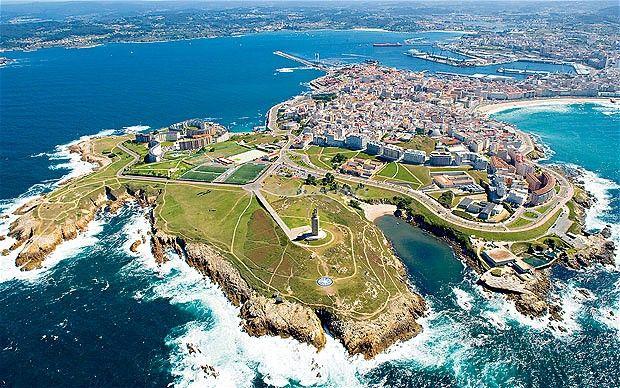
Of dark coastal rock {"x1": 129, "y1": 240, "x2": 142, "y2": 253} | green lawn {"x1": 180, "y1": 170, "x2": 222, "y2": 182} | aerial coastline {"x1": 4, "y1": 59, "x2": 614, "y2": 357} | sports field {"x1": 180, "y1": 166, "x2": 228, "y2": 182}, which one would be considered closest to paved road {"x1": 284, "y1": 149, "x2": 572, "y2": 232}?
aerial coastline {"x1": 4, "y1": 59, "x2": 614, "y2": 357}

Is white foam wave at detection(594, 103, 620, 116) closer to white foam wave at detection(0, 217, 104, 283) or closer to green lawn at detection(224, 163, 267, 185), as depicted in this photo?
green lawn at detection(224, 163, 267, 185)

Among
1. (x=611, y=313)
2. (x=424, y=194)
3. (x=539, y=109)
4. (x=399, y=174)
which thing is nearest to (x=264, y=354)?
(x=611, y=313)

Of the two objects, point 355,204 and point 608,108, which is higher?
point 355,204

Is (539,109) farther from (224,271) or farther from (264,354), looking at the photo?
(264,354)

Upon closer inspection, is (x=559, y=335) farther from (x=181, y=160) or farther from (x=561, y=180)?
(x=181, y=160)

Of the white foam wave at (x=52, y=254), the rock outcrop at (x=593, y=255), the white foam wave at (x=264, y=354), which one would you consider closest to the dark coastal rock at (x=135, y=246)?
the white foam wave at (x=52, y=254)

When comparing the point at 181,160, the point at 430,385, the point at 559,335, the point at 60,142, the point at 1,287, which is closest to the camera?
the point at 430,385

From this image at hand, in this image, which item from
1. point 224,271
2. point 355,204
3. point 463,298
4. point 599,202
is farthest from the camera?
point 599,202

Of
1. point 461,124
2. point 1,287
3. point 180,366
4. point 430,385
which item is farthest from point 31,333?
point 461,124
